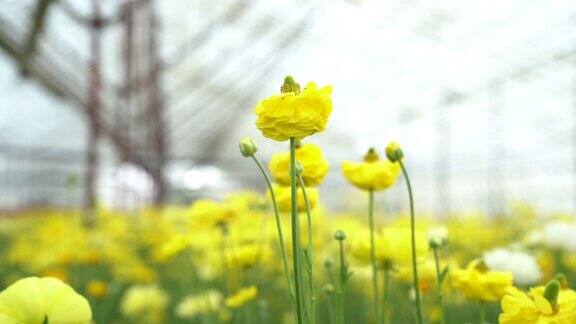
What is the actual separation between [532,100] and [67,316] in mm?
8565

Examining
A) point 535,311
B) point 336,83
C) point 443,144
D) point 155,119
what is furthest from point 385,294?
point 443,144

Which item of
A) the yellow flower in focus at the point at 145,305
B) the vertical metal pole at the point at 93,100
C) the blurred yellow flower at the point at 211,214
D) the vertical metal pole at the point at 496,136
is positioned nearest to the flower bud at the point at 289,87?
the blurred yellow flower at the point at 211,214

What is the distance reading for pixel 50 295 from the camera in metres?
0.45

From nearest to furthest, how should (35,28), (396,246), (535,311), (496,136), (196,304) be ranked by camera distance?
1. (535,311)
2. (396,246)
3. (196,304)
4. (35,28)
5. (496,136)

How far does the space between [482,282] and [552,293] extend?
0.39ft

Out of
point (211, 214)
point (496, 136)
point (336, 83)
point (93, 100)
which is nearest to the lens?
point (211, 214)

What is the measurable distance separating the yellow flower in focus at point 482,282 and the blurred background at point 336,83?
12.5 feet

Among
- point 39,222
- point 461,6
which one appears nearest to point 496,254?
point 39,222

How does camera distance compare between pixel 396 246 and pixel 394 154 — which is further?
pixel 396 246

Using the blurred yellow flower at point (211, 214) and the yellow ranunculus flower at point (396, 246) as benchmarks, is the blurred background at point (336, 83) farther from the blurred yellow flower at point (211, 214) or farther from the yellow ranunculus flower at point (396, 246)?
the yellow ranunculus flower at point (396, 246)

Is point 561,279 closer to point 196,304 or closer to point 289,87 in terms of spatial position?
point 289,87

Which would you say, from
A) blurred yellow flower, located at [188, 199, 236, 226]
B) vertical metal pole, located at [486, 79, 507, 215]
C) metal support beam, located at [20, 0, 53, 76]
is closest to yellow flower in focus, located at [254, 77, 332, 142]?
blurred yellow flower, located at [188, 199, 236, 226]

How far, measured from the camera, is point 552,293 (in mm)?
425

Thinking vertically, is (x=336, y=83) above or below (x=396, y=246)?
above
